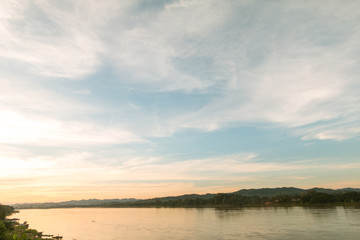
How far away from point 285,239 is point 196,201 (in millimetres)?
156170

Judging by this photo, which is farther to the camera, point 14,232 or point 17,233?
point 17,233

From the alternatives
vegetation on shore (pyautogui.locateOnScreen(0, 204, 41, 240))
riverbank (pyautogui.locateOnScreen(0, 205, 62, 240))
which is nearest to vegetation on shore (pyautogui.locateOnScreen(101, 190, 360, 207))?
riverbank (pyautogui.locateOnScreen(0, 205, 62, 240))

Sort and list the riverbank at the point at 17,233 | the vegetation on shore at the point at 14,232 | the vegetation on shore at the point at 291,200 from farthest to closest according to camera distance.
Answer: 1. the vegetation on shore at the point at 291,200
2. the riverbank at the point at 17,233
3. the vegetation on shore at the point at 14,232

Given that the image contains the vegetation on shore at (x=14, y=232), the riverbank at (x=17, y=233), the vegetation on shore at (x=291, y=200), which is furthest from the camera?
the vegetation on shore at (x=291, y=200)

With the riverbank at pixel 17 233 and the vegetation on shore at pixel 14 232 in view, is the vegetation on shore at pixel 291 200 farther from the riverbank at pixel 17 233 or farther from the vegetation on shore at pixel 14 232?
the vegetation on shore at pixel 14 232

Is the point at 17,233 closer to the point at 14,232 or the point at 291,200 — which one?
the point at 14,232

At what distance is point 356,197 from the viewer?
376 ft

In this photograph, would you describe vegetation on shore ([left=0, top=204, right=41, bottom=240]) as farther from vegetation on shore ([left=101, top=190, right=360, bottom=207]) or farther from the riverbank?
vegetation on shore ([left=101, top=190, right=360, bottom=207])

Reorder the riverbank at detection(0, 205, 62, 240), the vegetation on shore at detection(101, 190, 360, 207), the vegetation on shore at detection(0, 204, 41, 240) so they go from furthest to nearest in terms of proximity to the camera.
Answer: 1. the vegetation on shore at detection(101, 190, 360, 207)
2. the riverbank at detection(0, 205, 62, 240)
3. the vegetation on shore at detection(0, 204, 41, 240)

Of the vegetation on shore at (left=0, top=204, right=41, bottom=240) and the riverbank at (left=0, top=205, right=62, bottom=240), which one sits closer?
the vegetation on shore at (left=0, top=204, right=41, bottom=240)

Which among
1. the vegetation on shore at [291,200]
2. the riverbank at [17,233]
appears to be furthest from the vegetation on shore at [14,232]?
the vegetation on shore at [291,200]

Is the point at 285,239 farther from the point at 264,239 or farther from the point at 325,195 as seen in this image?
the point at 325,195

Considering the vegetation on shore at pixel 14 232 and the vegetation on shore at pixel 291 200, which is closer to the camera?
the vegetation on shore at pixel 14 232

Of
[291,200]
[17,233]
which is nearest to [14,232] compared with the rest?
[17,233]
